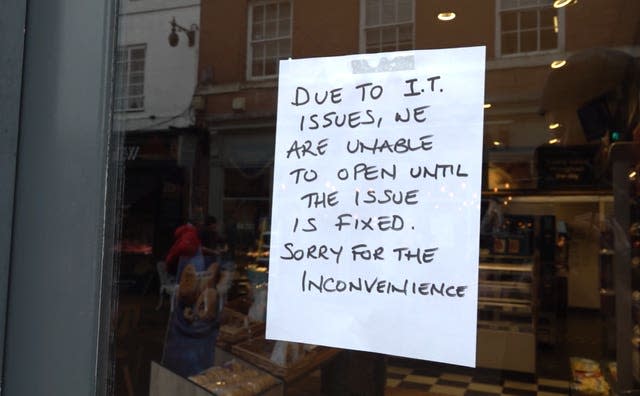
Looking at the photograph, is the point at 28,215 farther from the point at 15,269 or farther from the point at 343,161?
the point at 343,161

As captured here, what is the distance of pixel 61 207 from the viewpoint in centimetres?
117

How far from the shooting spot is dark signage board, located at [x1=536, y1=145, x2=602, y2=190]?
636 cm

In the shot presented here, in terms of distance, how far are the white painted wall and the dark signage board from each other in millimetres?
5605

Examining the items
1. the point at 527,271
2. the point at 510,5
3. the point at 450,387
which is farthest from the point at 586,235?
the point at 510,5

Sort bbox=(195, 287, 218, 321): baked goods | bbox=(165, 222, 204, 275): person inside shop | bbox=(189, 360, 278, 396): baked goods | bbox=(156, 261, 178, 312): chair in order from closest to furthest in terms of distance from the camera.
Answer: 1. bbox=(156, 261, 178, 312): chair
2. bbox=(165, 222, 204, 275): person inside shop
3. bbox=(189, 360, 278, 396): baked goods
4. bbox=(195, 287, 218, 321): baked goods

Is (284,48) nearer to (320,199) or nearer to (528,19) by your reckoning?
(320,199)

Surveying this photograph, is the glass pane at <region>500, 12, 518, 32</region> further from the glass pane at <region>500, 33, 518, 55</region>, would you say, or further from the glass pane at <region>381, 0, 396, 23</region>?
the glass pane at <region>381, 0, 396, 23</region>

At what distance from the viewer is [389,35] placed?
1.34m

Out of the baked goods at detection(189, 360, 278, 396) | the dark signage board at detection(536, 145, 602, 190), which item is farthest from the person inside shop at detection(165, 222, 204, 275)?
the dark signage board at detection(536, 145, 602, 190)

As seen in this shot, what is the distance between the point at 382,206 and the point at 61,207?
0.72 m

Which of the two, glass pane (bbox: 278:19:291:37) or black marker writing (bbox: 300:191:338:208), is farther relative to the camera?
glass pane (bbox: 278:19:291:37)

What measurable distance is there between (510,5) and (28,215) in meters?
1.53

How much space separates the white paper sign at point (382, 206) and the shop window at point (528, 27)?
50 centimetres

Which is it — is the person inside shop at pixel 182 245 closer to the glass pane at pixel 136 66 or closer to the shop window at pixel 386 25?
the glass pane at pixel 136 66
